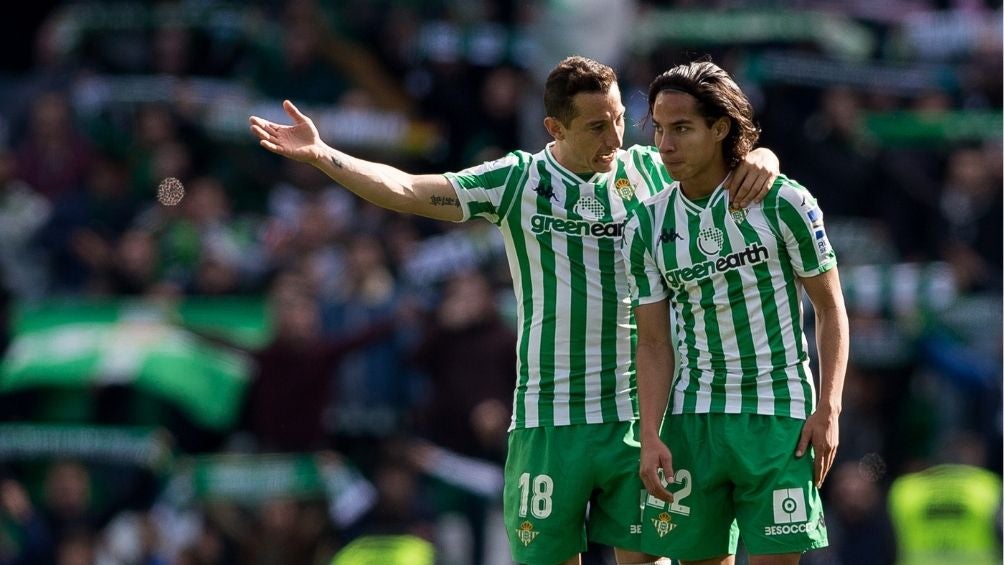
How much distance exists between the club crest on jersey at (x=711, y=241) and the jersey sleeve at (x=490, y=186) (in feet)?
2.89

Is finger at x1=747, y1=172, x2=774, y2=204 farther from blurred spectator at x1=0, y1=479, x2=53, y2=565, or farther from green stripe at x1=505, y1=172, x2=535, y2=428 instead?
blurred spectator at x1=0, y1=479, x2=53, y2=565

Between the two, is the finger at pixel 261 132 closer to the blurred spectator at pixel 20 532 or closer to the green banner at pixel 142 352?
the green banner at pixel 142 352

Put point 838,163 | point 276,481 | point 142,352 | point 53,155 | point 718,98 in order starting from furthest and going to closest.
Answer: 1. point 53,155
2. point 838,163
3. point 142,352
4. point 276,481
5. point 718,98

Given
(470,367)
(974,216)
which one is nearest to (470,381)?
(470,367)

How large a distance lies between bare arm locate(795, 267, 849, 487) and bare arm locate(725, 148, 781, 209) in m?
0.34

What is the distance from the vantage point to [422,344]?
11.9m

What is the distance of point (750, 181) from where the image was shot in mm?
5852

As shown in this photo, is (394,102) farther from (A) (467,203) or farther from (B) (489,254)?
(A) (467,203)

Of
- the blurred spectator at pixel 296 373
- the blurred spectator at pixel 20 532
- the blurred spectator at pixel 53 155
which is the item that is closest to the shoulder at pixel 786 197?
the blurred spectator at pixel 296 373

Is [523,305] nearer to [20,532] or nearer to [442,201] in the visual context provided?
[442,201]

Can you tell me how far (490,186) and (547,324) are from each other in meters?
0.57

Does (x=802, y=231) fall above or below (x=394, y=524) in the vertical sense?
above

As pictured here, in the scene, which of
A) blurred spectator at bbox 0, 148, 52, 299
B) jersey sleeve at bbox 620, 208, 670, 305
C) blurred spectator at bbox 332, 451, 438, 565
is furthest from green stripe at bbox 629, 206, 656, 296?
blurred spectator at bbox 0, 148, 52, 299

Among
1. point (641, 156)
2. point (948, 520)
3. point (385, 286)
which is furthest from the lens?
point (385, 286)
